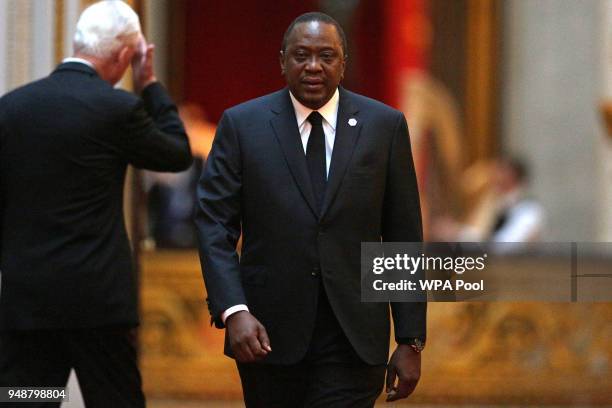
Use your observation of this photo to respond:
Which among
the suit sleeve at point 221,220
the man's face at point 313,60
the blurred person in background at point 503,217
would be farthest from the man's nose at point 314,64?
the blurred person in background at point 503,217

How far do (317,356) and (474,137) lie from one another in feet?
29.2

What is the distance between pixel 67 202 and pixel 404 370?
4.00ft

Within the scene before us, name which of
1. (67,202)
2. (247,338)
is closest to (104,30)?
(67,202)

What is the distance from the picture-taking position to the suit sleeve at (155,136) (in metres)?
4.91

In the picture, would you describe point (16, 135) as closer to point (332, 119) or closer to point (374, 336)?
point (332, 119)

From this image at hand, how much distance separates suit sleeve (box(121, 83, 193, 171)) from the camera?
4.91m

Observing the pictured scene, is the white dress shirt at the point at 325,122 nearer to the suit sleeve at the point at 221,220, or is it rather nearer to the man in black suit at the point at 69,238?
the suit sleeve at the point at 221,220

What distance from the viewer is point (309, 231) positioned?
4.41 meters

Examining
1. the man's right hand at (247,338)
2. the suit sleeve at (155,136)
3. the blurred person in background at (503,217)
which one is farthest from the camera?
the blurred person in background at (503,217)

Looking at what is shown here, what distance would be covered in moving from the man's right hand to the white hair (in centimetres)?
123

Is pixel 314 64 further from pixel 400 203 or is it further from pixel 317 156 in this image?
pixel 400 203

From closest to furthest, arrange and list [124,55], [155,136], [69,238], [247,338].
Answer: [247,338] → [69,238] → [155,136] → [124,55]

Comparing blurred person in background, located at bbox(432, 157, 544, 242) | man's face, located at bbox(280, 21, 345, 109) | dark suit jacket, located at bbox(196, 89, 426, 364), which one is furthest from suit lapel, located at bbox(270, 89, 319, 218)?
blurred person in background, located at bbox(432, 157, 544, 242)

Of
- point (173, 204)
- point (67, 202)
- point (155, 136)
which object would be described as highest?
point (155, 136)
